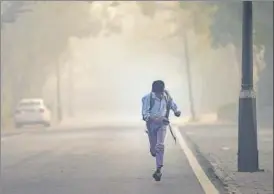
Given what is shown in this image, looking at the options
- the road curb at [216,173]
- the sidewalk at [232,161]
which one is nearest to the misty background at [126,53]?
the sidewalk at [232,161]

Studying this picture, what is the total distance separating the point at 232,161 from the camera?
755 inches

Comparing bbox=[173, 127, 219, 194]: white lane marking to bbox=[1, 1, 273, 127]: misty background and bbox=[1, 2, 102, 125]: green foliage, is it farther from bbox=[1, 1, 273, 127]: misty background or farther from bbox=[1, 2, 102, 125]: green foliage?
bbox=[1, 2, 102, 125]: green foliage

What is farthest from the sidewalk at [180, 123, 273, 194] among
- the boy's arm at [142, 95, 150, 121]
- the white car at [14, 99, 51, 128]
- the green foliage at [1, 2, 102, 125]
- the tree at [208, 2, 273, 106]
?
the green foliage at [1, 2, 102, 125]

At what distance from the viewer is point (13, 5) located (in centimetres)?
3716

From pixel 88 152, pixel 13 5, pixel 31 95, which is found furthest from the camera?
pixel 31 95

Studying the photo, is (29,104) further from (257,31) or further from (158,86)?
(158,86)

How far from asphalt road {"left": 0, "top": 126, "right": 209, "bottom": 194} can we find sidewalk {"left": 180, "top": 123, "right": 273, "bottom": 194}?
61 cm

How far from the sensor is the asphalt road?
48.8 ft

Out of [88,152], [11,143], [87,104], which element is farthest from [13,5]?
[87,104]

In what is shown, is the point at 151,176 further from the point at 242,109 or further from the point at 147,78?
the point at 147,78

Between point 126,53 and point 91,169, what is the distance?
217 ft

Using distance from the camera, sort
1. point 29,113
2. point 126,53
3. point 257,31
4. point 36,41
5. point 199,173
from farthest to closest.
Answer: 1. point 126,53
2. point 36,41
3. point 29,113
4. point 257,31
5. point 199,173

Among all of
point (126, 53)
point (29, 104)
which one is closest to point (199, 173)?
point (29, 104)

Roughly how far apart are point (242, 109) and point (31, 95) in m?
42.1
